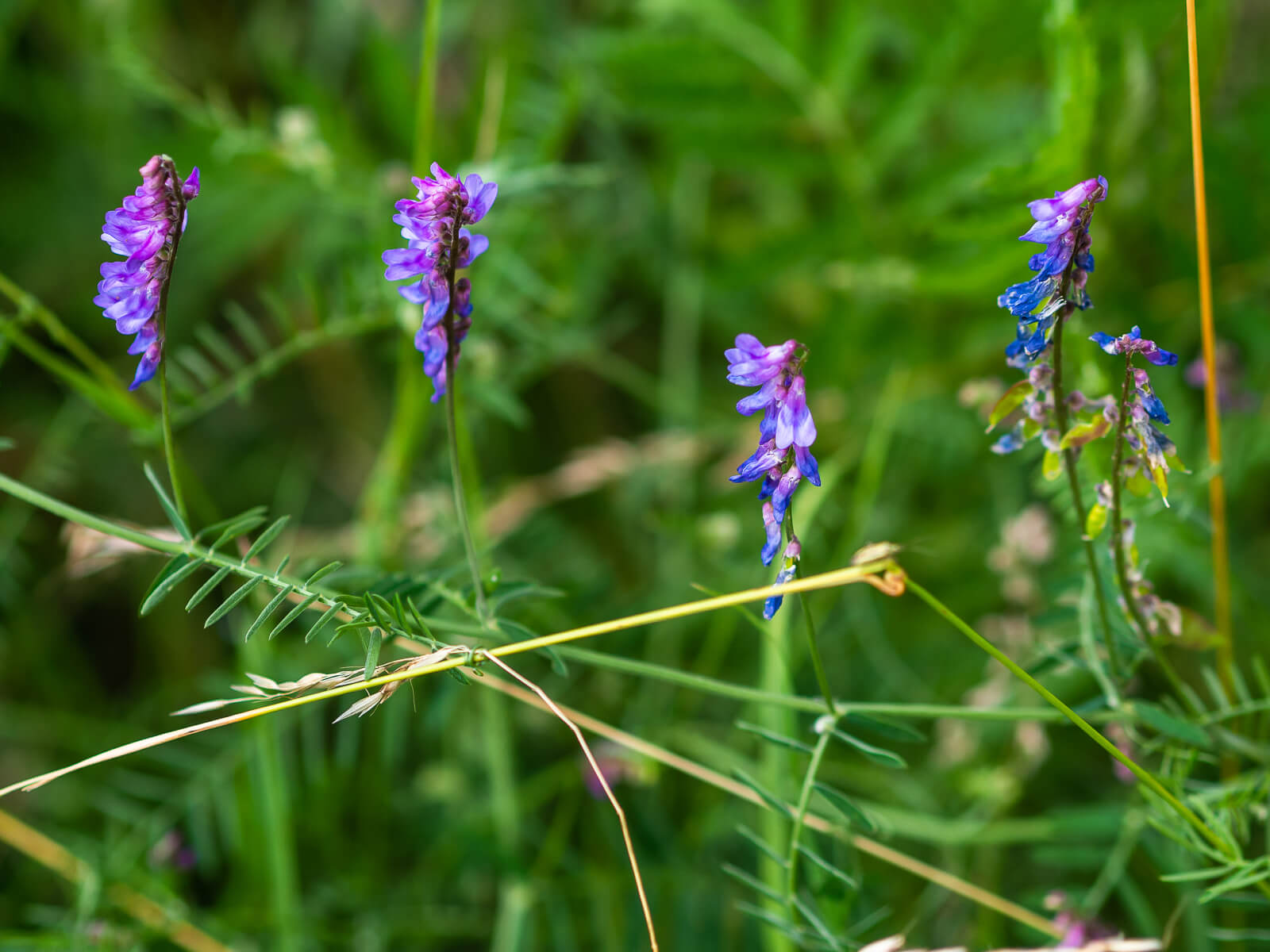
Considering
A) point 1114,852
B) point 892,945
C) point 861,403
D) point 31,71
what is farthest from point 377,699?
point 31,71

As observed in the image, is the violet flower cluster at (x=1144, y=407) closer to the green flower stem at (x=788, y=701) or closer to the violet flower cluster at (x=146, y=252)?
the green flower stem at (x=788, y=701)

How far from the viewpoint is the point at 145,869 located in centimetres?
110

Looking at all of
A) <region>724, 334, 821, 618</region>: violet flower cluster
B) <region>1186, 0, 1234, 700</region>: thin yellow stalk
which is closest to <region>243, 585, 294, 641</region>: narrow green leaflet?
<region>724, 334, 821, 618</region>: violet flower cluster

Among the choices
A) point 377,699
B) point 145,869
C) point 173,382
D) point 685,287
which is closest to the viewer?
point 377,699

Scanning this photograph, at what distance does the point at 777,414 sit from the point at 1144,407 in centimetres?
21

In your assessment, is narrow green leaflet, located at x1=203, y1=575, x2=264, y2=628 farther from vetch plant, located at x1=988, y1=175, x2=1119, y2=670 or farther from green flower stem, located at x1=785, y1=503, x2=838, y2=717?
vetch plant, located at x1=988, y1=175, x2=1119, y2=670

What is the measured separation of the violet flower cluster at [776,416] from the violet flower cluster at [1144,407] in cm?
17

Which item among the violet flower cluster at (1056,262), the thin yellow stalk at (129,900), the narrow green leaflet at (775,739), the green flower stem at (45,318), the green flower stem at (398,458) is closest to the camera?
the violet flower cluster at (1056,262)

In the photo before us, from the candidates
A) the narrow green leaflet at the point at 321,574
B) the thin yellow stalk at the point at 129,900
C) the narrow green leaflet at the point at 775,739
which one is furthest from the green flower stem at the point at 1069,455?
the thin yellow stalk at the point at 129,900

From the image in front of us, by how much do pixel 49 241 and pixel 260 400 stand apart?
1.31 ft

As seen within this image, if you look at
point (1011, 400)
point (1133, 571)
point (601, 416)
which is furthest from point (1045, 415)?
point (601, 416)

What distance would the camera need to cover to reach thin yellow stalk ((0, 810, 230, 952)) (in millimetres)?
987

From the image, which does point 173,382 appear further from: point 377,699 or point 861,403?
point 861,403

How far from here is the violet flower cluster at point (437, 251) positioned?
0.54 meters
